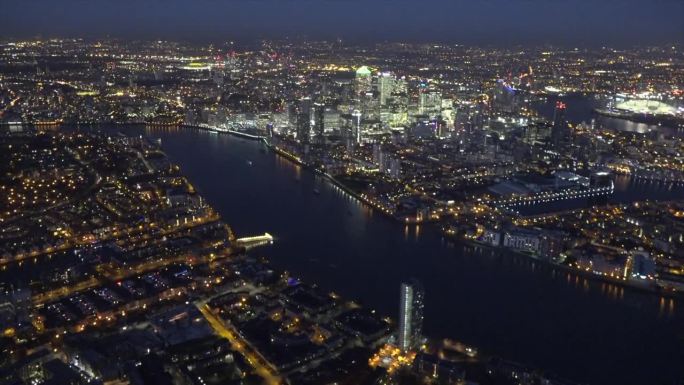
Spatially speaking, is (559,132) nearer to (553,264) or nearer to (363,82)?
(553,264)

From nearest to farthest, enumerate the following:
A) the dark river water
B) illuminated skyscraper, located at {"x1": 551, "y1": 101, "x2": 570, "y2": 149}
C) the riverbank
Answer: the dark river water → the riverbank → illuminated skyscraper, located at {"x1": 551, "y1": 101, "x2": 570, "y2": 149}

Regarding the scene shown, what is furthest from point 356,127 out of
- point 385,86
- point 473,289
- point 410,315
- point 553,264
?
point 410,315

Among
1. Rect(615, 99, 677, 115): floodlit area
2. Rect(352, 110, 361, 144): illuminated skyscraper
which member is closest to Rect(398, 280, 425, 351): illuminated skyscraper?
Rect(352, 110, 361, 144): illuminated skyscraper

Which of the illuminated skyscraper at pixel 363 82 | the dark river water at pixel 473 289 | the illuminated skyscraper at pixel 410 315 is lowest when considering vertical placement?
the dark river water at pixel 473 289

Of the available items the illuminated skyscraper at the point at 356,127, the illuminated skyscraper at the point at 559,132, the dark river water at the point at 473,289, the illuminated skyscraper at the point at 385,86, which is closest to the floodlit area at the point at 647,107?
the illuminated skyscraper at the point at 559,132

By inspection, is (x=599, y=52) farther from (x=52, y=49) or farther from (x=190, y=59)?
(x=52, y=49)

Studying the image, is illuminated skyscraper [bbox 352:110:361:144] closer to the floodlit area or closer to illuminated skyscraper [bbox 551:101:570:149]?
illuminated skyscraper [bbox 551:101:570:149]

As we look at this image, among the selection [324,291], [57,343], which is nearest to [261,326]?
[324,291]

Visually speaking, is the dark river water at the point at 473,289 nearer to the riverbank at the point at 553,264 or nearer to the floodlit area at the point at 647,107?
the riverbank at the point at 553,264
